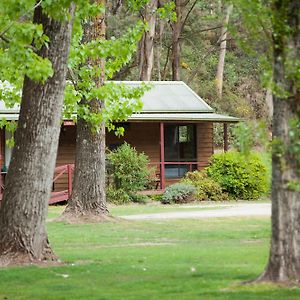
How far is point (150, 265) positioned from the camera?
43.2 ft

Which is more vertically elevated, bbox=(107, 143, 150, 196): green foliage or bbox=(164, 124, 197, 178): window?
bbox=(164, 124, 197, 178): window

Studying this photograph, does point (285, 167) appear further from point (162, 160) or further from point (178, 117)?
point (178, 117)

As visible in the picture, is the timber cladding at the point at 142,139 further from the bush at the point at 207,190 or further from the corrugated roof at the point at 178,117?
the bush at the point at 207,190

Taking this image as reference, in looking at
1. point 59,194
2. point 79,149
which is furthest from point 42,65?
point 59,194

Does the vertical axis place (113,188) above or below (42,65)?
below

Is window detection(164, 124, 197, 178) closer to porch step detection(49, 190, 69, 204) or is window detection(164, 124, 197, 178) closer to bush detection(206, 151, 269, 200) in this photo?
bush detection(206, 151, 269, 200)

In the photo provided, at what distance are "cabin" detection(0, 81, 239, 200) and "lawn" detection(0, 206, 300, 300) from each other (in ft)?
43.0

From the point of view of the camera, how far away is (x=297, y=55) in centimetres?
967

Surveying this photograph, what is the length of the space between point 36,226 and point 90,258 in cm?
161

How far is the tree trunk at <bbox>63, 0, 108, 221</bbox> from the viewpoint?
2205cm

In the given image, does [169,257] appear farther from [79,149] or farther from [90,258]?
[79,149]

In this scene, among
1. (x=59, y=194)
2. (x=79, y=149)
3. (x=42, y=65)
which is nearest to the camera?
(x=42, y=65)

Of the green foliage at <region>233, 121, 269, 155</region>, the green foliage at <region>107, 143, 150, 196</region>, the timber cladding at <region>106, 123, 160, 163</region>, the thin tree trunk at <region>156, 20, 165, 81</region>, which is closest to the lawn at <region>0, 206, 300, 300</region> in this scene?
the green foliage at <region>233, 121, 269, 155</region>

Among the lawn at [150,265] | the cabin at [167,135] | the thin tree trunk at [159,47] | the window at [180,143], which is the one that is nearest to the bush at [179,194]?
the cabin at [167,135]
